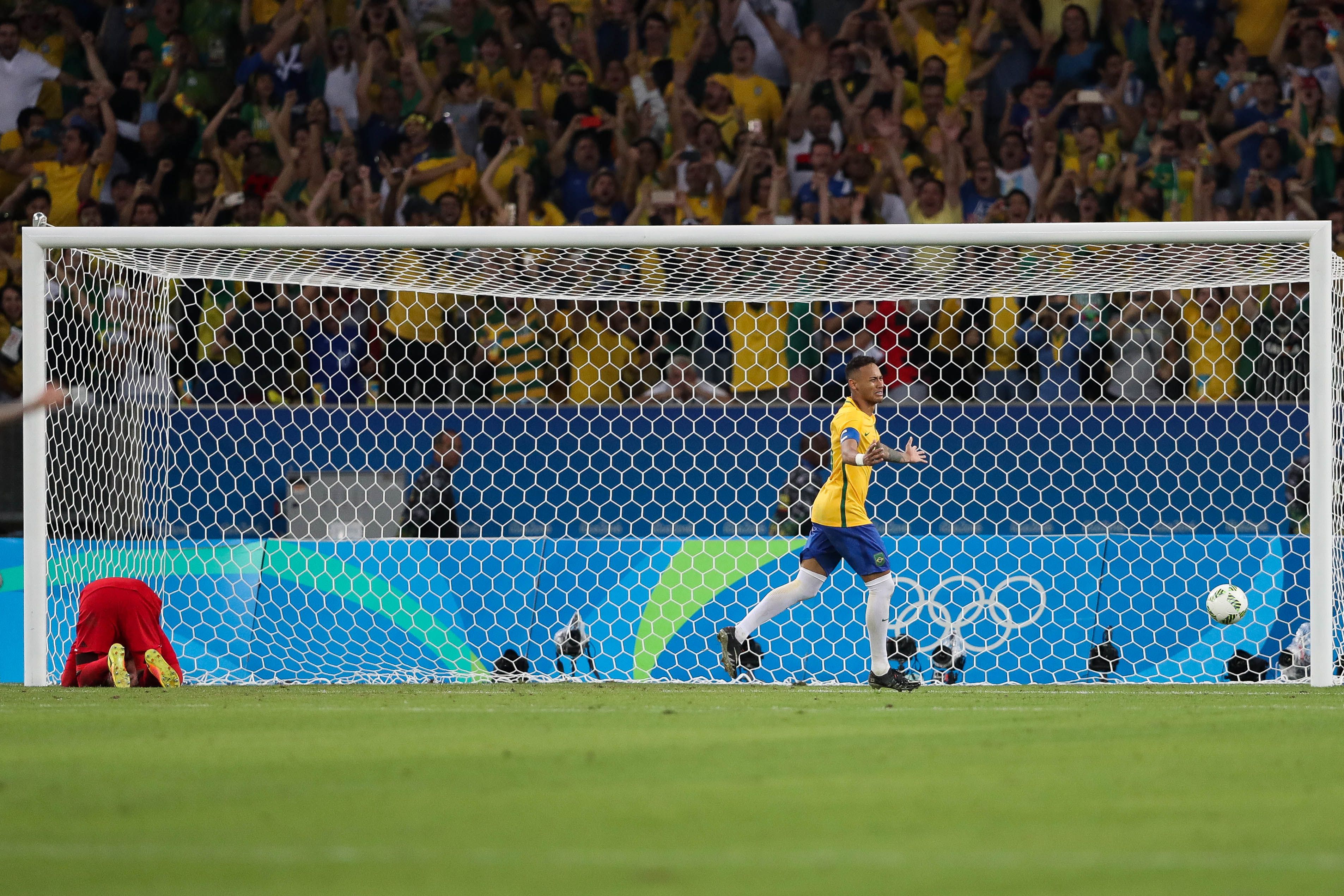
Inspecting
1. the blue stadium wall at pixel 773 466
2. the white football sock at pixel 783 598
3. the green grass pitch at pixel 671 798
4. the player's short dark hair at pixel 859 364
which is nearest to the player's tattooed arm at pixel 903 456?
the player's short dark hair at pixel 859 364

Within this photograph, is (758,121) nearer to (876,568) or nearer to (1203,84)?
(1203,84)

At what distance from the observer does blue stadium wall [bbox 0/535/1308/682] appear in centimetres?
898

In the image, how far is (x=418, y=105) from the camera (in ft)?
43.9

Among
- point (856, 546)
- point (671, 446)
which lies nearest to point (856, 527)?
point (856, 546)

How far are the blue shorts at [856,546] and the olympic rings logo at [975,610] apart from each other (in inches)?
40.1

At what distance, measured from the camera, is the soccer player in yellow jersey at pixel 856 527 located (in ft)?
26.3

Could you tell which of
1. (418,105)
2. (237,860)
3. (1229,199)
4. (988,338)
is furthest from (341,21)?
(237,860)

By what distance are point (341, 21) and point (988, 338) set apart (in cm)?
636

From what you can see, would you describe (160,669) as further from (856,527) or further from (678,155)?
(678,155)

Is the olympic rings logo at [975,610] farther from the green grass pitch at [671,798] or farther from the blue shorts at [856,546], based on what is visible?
the green grass pitch at [671,798]

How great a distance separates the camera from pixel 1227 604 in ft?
27.4

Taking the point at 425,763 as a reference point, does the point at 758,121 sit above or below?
above

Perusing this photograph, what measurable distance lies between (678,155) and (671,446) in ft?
10.5

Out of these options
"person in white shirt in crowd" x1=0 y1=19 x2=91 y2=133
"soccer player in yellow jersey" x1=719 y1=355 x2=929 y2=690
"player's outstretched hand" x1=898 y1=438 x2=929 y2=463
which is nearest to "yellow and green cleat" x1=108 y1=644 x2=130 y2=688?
"soccer player in yellow jersey" x1=719 y1=355 x2=929 y2=690
